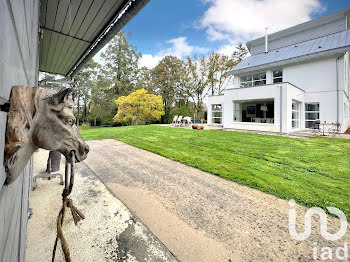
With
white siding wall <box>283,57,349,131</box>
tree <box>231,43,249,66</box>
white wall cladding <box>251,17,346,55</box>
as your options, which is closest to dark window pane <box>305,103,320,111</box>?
white siding wall <box>283,57,349,131</box>

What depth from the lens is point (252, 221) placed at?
235 cm

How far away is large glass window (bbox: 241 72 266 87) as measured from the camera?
46.9ft

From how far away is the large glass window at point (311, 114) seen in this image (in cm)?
1188

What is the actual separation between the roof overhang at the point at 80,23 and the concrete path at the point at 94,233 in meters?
2.77

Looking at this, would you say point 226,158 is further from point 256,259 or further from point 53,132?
point 53,132

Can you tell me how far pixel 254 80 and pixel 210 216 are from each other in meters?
14.9

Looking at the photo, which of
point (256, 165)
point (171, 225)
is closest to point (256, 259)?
point (171, 225)

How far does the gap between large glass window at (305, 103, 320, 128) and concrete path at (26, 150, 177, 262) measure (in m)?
13.9

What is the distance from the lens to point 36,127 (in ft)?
2.02

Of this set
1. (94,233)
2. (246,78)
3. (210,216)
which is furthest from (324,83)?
(94,233)

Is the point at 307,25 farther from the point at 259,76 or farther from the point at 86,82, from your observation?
the point at 86,82

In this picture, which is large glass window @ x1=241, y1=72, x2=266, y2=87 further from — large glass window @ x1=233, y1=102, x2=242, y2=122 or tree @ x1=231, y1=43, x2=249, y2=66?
tree @ x1=231, y1=43, x2=249, y2=66

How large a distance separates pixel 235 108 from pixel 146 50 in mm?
18436

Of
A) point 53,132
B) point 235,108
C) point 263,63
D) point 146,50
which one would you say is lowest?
point 53,132
